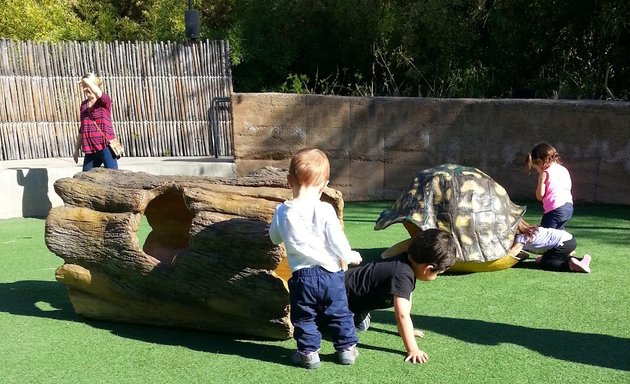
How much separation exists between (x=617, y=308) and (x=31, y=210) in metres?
6.47

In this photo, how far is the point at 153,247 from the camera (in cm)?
526

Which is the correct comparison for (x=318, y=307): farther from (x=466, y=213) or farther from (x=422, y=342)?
(x=466, y=213)

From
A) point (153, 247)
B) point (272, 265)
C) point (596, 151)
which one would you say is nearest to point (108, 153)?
point (153, 247)

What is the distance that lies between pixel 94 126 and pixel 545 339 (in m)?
5.23

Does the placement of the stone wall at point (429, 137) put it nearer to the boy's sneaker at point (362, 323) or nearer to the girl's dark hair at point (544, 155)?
the girl's dark hair at point (544, 155)

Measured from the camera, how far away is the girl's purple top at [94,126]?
7.57 metres

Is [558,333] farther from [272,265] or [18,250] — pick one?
[18,250]

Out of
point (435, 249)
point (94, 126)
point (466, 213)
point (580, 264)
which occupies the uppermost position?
point (94, 126)

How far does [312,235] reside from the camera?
3609 millimetres

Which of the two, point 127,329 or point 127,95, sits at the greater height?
point 127,95

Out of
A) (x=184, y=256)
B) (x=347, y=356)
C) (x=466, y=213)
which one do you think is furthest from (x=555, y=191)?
(x=184, y=256)

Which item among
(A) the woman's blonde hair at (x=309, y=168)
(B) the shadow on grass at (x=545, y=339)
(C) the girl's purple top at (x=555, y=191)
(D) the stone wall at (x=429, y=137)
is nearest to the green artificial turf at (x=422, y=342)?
(B) the shadow on grass at (x=545, y=339)

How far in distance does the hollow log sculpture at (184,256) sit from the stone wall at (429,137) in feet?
13.9

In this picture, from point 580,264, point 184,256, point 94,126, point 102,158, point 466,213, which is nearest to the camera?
point 184,256
